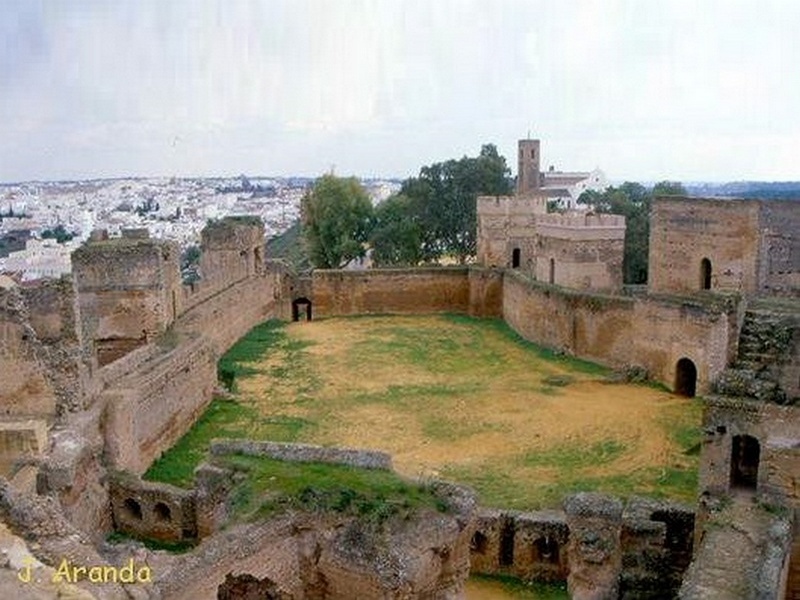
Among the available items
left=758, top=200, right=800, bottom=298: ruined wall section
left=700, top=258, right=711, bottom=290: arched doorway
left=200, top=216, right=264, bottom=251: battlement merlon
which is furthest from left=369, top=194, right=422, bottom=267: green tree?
left=758, top=200, right=800, bottom=298: ruined wall section

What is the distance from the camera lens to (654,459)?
1688cm

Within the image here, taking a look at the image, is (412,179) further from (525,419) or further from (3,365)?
(3,365)

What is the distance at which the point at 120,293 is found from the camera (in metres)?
21.1

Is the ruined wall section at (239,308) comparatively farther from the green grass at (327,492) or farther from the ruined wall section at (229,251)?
the green grass at (327,492)

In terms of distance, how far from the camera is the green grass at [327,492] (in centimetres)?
1035

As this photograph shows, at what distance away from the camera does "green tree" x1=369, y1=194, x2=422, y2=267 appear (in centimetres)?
3922

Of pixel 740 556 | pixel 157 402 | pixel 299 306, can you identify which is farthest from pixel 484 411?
pixel 299 306

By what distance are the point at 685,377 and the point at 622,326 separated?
2.91 m

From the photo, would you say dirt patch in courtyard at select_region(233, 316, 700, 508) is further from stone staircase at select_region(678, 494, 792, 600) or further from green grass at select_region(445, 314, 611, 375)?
stone staircase at select_region(678, 494, 792, 600)

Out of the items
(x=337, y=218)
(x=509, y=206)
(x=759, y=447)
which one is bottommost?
(x=759, y=447)

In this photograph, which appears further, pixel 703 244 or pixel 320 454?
pixel 703 244

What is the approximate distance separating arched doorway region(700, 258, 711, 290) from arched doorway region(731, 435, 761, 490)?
14.2 m

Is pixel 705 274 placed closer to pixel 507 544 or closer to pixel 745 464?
pixel 745 464

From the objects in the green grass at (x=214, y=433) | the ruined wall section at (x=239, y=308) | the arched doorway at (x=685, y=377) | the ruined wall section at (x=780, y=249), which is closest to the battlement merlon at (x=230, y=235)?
the ruined wall section at (x=239, y=308)
